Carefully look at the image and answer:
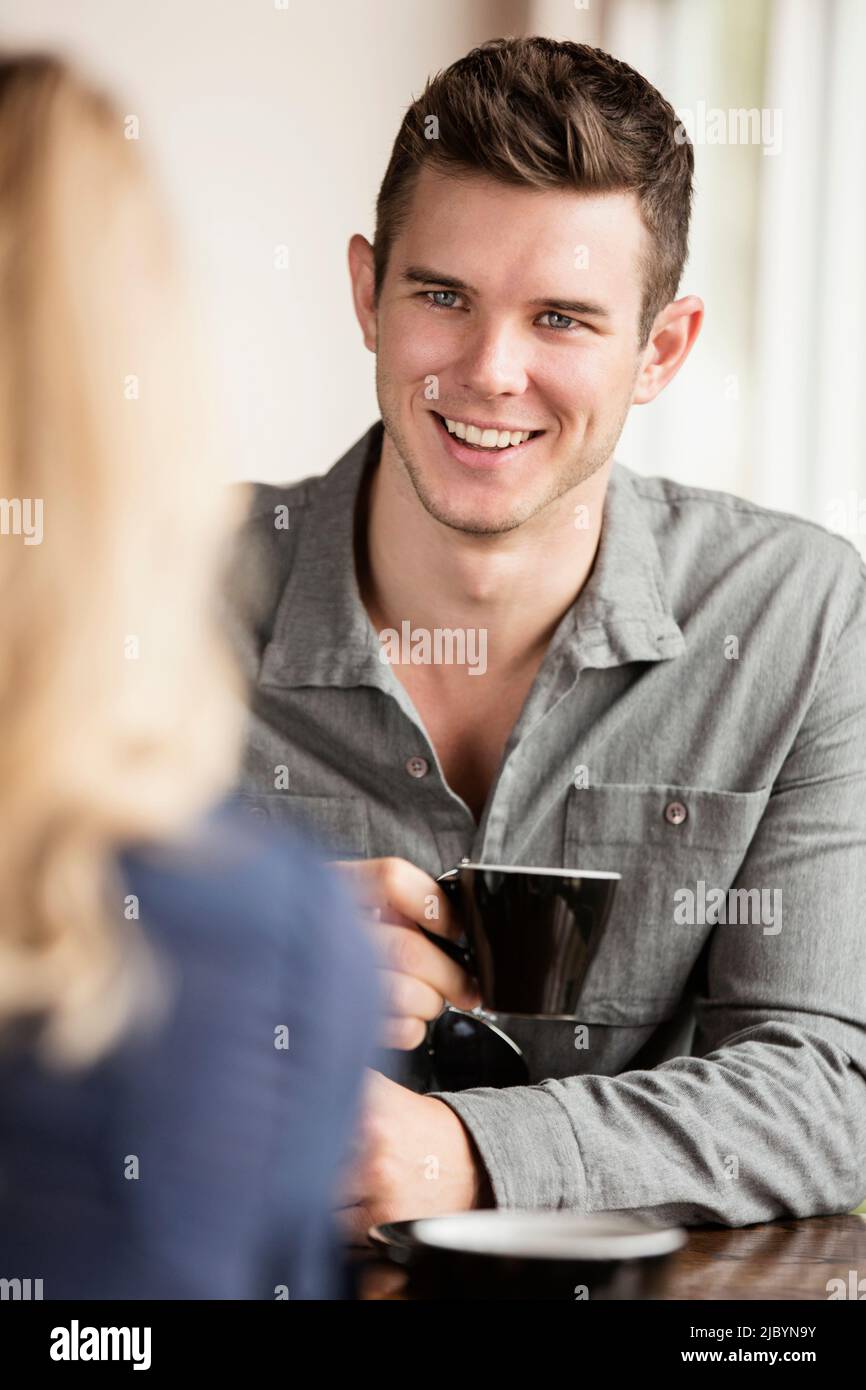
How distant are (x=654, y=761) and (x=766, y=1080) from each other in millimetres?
360

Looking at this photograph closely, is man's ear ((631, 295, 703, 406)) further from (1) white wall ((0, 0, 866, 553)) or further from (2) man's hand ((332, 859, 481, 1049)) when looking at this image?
(1) white wall ((0, 0, 866, 553))

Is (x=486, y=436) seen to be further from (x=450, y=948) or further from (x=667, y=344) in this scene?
(x=450, y=948)

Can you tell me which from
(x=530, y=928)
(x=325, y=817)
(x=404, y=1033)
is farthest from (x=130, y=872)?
(x=325, y=817)

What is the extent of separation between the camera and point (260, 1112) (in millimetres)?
597

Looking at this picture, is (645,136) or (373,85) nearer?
(645,136)

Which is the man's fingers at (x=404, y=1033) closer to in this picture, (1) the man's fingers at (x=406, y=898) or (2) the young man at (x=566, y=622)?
(1) the man's fingers at (x=406, y=898)

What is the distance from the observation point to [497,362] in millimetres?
1405

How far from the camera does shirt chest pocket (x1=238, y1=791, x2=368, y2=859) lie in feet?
4.62

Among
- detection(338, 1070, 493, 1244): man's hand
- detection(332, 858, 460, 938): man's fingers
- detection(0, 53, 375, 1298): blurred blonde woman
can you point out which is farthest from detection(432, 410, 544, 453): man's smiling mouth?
detection(0, 53, 375, 1298): blurred blonde woman

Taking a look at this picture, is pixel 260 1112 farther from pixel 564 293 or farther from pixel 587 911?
pixel 564 293

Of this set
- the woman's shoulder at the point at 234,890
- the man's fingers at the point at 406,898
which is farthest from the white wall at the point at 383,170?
the woman's shoulder at the point at 234,890

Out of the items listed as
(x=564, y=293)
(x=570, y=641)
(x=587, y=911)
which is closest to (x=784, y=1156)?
(x=587, y=911)

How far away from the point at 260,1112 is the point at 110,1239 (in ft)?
0.23

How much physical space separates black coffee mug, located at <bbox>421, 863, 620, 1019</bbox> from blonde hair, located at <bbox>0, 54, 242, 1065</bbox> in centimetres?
33
